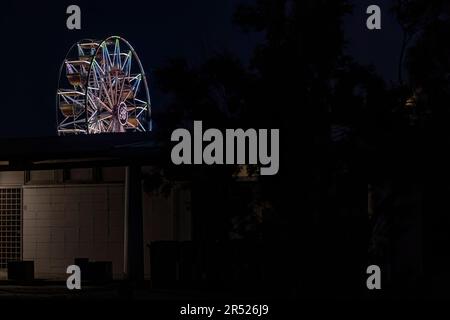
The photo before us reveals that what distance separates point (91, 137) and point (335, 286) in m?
8.86

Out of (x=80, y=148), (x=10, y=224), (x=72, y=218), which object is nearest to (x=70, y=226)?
(x=72, y=218)

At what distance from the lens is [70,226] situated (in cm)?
2222

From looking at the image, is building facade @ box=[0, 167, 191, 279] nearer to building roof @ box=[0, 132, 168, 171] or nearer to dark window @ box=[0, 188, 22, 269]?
dark window @ box=[0, 188, 22, 269]

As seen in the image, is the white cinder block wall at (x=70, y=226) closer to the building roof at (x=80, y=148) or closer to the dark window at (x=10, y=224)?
the dark window at (x=10, y=224)

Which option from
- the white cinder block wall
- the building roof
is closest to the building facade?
the white cinder block wall

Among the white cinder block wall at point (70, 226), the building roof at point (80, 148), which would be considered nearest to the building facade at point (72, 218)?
the white cinder block wall at point (70, 226)

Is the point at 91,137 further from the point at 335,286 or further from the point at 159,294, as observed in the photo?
the point at 335,286

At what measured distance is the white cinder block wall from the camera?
21688mm

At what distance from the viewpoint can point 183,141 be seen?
11.5 metres

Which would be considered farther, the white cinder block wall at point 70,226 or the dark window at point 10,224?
the dark window at point 10,224

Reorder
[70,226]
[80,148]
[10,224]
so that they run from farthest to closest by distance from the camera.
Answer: [10,224]
[70,226]
[80,148]

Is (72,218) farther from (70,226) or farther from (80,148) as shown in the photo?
(80,148)

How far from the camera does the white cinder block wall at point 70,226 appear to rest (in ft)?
71.2

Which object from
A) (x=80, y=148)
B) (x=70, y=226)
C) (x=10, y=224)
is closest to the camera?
(x=80, y=148)
